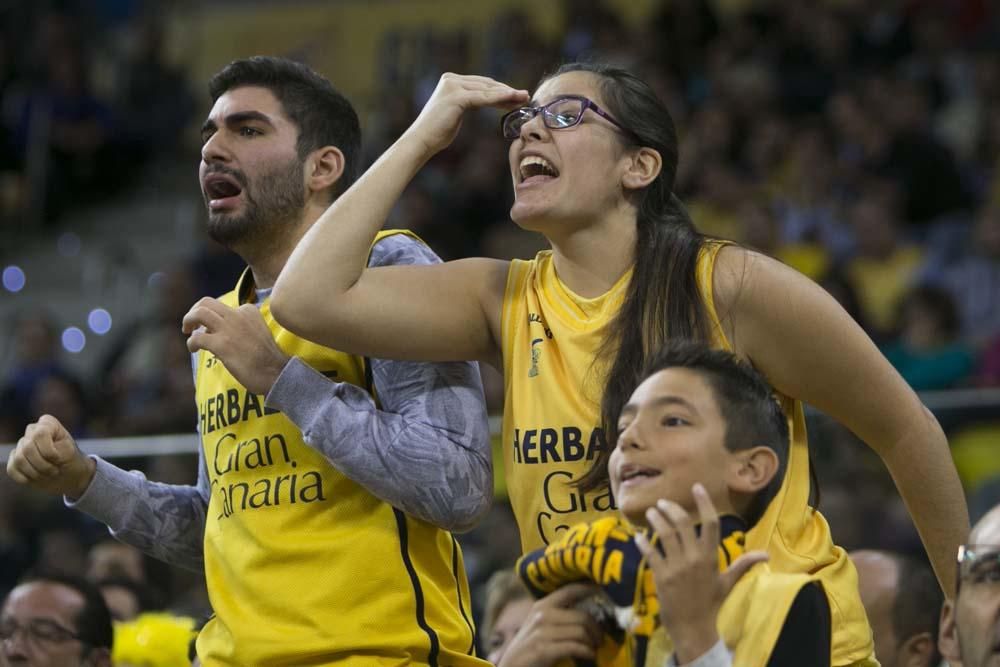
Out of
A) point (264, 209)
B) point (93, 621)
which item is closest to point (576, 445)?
point (264, 209)

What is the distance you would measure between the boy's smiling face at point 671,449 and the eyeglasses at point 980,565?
38cm

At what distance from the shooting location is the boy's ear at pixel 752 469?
2.57 meters

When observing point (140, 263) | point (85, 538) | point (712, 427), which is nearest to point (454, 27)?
point (140, 263)

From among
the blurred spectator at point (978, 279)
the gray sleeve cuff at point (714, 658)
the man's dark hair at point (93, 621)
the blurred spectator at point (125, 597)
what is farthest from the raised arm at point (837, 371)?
the blurred spectator at point (978, 279)

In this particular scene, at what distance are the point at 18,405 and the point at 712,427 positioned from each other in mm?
6495

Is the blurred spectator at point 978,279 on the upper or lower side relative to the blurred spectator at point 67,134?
lower

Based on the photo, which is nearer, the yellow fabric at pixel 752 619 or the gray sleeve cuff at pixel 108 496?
the yellow fabric at pixel 752 619

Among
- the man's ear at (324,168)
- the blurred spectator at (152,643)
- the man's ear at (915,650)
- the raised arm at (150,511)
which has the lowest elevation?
the man's ear at (915,650)

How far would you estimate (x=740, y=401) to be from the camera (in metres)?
2.64

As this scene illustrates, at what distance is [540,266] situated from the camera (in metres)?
3.24

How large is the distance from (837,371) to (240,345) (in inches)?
44.6

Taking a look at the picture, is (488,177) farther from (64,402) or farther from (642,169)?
(642,169)

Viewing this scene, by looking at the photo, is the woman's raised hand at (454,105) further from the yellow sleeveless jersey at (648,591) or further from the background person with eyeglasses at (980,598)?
the background person with eyeglasses at (980,598)

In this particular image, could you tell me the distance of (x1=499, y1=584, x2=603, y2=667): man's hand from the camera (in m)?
2.48
